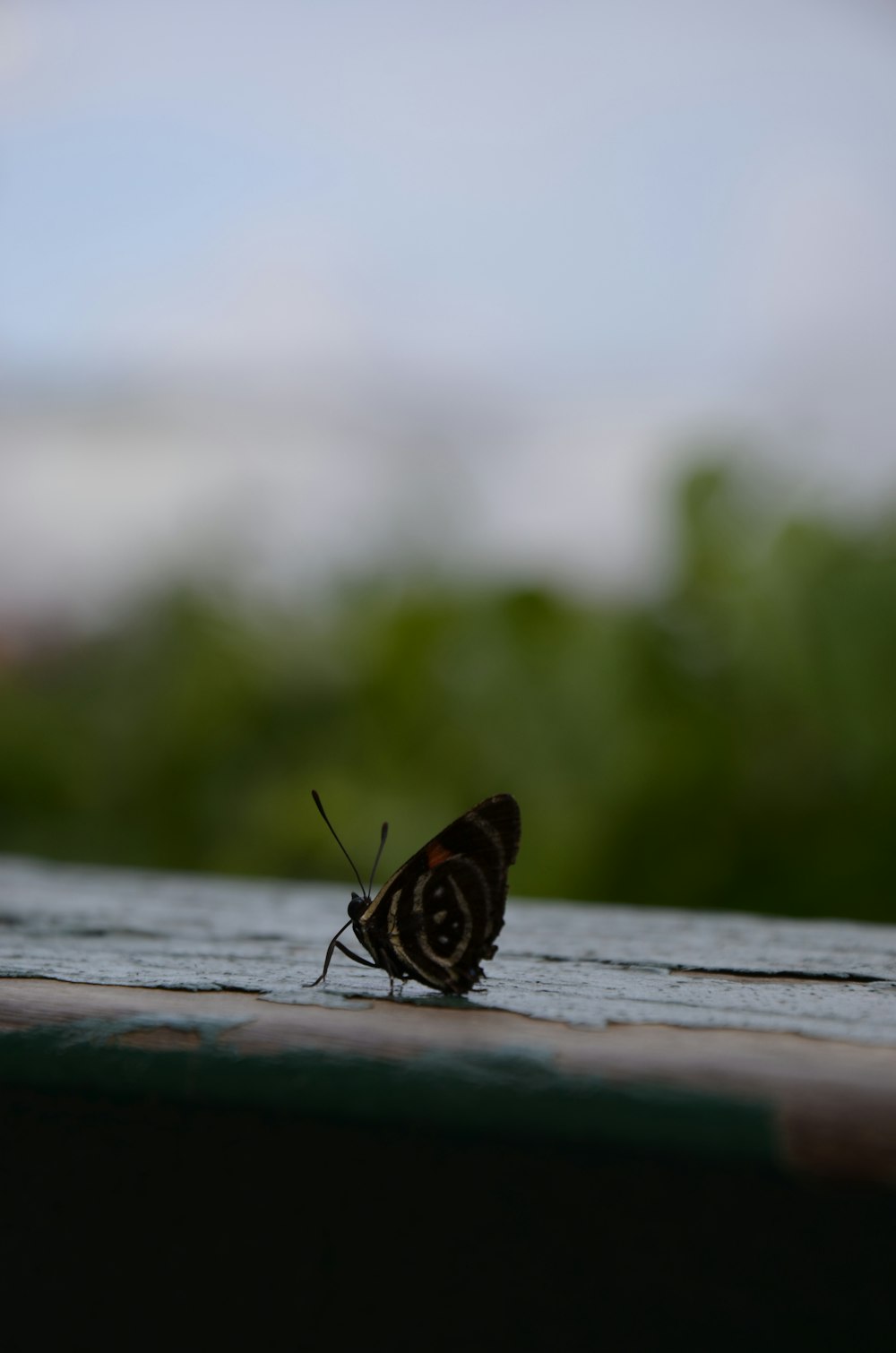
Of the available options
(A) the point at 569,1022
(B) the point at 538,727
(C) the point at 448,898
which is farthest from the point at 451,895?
(B) the point at 538,727

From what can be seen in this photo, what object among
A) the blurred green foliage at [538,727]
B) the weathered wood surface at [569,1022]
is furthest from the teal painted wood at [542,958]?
the blurred green foliage at [538,727]

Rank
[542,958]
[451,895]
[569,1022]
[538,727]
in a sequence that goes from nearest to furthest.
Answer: [569,1022] < [451,895] < [542,958] < [538,727]

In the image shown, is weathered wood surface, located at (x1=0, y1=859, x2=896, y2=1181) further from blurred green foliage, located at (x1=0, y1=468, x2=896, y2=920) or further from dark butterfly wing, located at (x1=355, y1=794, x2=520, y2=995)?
blurred green foliage, located at (x1=0, y1=468, x2=896, y2=920)

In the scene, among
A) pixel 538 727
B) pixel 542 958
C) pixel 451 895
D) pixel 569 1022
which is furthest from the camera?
pixel 538 727

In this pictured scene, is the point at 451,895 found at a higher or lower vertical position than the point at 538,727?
lower

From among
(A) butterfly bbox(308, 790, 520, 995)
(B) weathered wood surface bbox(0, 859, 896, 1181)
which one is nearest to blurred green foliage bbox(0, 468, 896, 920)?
(B) weathered wood surface bbox(0, 859, 896, 1181)

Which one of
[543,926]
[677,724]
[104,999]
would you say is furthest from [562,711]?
[104,999]

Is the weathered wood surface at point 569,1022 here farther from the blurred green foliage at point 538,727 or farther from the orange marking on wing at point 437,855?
the blurred green foliage at point 538,727

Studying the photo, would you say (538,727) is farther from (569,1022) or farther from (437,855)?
(569,1022)
